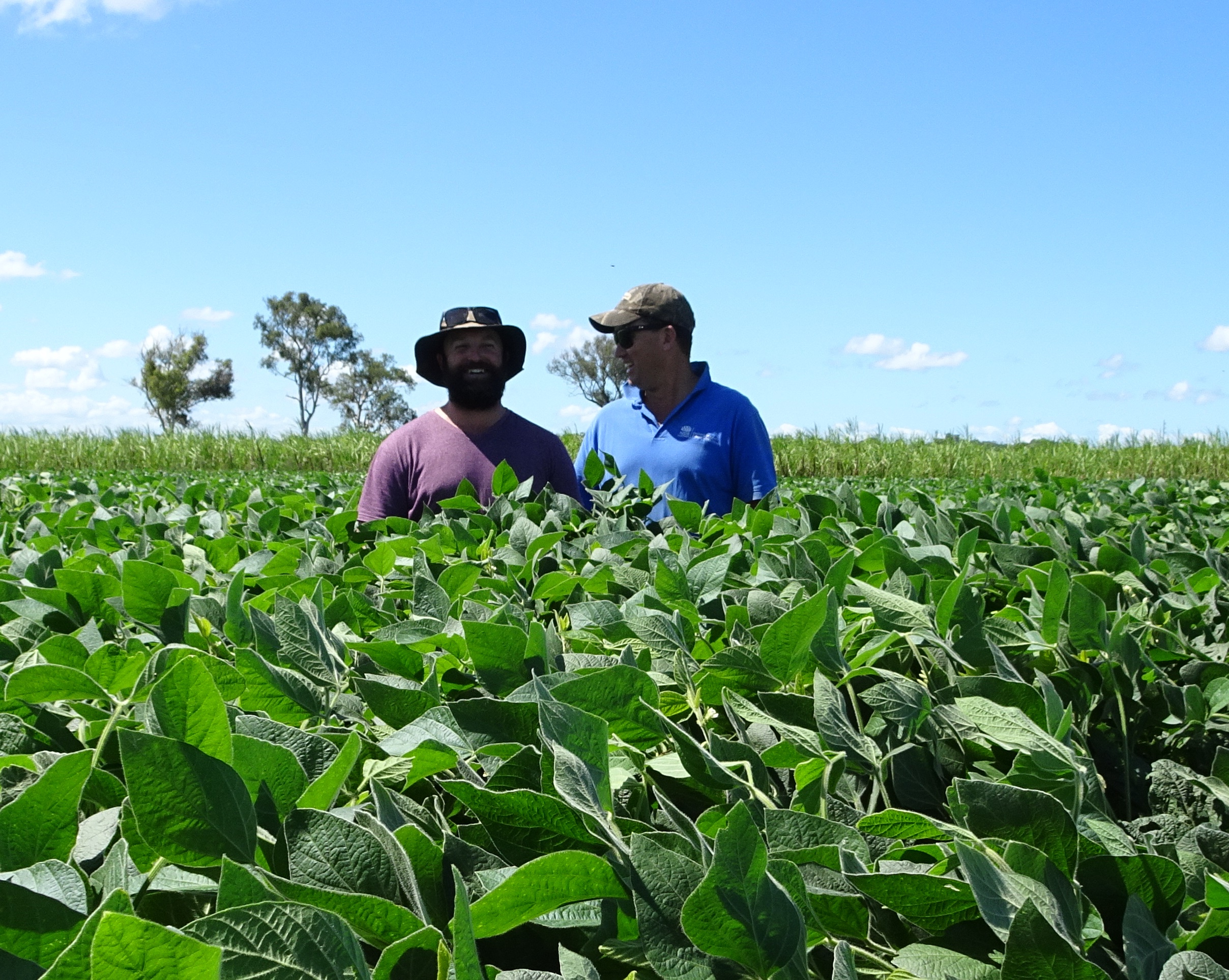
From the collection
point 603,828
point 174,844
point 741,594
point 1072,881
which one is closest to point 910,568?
point 741,594

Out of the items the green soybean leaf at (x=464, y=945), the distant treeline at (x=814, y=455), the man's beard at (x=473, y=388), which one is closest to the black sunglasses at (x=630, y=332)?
the man's beard at (x=473, y=388)

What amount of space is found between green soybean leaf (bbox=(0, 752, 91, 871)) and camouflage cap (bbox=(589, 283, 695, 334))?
5.38 metres

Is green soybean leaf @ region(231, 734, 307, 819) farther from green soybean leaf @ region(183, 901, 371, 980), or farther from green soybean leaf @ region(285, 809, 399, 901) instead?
green soybean leaf @ region(183, 901, 371, 980)

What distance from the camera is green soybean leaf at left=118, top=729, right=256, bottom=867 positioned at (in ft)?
2.16

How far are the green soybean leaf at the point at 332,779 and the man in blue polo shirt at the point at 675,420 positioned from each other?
4585 millimetres

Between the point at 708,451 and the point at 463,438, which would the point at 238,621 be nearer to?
the point at 463,438

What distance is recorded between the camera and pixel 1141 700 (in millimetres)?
1440

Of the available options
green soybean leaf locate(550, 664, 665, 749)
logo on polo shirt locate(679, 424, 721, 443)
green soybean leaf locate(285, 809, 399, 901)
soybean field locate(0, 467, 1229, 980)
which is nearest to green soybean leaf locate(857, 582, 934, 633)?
soybean field locate(0, 467, 1229, 980)

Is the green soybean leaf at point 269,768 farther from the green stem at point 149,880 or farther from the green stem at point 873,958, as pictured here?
the green stem at point 873,958

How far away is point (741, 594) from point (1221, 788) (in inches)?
29.7

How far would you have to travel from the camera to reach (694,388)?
6.02 metres

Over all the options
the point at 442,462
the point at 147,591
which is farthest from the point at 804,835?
the point at 442,462

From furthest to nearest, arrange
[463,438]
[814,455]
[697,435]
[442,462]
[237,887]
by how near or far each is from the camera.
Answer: [814,455] → [697,435] → [463,438] → [442,462] → [237,887]

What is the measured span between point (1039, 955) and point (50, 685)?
100cm
